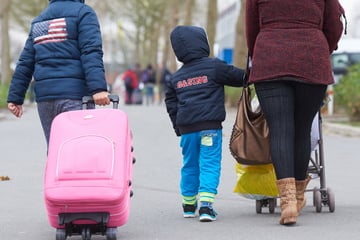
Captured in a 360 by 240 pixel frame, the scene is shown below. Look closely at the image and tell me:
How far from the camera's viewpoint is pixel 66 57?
6.96m

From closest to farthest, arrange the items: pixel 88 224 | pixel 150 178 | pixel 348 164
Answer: pixel 88 224 → pixel 150 178 → pixel 348 164

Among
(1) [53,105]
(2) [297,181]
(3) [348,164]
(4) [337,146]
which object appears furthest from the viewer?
(4) [337,146]

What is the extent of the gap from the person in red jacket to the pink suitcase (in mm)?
35136

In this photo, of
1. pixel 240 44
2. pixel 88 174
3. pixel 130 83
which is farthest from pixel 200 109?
pixel 130 83

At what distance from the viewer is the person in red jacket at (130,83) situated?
41781mm

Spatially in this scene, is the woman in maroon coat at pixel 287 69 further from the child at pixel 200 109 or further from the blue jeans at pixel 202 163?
the blue jeans at pixel 202 163

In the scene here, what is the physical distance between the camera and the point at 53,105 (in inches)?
276

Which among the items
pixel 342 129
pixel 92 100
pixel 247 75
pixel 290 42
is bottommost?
pixel 342 129

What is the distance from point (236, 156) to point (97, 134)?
1474 millimetres

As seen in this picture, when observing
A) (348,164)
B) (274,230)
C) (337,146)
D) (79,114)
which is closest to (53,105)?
(79,114)

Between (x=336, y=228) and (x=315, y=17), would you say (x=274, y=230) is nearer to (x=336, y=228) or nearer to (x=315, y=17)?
(x=336, y=228)

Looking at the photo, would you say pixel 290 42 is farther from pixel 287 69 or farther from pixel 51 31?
pixel 51 31

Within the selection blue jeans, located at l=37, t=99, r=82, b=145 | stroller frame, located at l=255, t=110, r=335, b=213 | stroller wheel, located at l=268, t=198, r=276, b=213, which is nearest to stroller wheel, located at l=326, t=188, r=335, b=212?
stroller frame, located at l=255, t=110, r=335, b=213

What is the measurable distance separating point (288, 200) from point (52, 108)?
1607 millimetres
